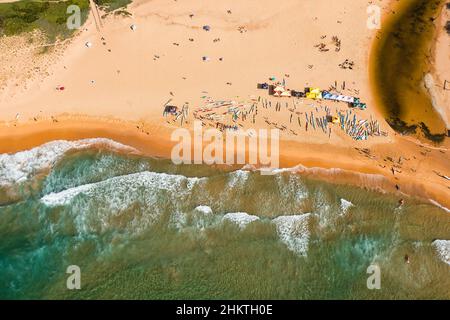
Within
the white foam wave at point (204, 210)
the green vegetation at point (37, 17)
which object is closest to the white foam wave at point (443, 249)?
the white foam wave at point (204, 210)

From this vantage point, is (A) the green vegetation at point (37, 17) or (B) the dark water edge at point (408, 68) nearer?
(B) the dark water edge at point (408, 68)

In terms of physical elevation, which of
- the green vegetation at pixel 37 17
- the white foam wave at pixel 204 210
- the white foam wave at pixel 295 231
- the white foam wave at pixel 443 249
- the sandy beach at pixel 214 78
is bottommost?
the white foam wave at pixel 443 249

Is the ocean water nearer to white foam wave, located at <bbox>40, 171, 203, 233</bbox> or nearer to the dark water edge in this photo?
white foam wave, located at <bbox>40, 171, 203, 233</bbox>

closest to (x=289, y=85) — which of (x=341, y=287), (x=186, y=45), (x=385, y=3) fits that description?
(x=186, y=45)

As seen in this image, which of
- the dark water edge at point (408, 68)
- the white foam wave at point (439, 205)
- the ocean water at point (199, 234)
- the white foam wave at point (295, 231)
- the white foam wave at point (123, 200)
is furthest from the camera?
the dark water edge at point (408, 68)

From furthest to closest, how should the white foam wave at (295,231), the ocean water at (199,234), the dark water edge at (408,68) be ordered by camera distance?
1. the dark water edge at (408,68)
2. the white foam wave at (295,231)
3. the ocean water at (199,234)

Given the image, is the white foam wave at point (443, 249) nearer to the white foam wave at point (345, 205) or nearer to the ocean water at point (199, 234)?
the ocean water at point (199, 234)

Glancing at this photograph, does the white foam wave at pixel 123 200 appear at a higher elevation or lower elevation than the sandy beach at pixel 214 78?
lower

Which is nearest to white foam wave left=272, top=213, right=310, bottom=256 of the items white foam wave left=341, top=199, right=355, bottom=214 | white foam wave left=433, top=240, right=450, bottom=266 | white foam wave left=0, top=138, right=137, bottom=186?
white foam wave left=341, top=199, right=355, bottom=214
